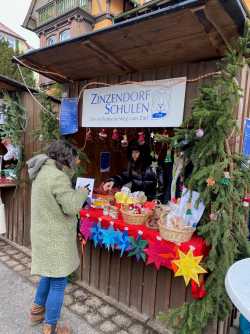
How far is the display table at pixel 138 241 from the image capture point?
2160 millimetres

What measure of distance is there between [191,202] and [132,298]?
1.38 metres

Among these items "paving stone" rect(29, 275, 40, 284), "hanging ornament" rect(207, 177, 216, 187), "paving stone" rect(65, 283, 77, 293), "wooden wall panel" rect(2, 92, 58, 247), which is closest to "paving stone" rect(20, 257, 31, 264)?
"wooden wall panel" rect(2, 92, 58, 247)

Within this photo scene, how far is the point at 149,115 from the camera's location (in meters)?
2.58

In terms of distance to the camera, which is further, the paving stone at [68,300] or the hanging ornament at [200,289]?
the paving stone at [68,300]

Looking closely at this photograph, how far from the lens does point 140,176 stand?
11.7 ft

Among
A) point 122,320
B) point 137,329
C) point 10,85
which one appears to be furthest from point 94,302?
point 10,85

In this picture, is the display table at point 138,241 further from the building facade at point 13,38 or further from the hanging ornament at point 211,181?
the building facade at point 13,38

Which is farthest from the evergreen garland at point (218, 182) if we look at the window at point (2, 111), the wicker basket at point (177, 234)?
the window at point (2, 111)

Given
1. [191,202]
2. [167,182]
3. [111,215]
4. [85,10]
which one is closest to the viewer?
[191,202]

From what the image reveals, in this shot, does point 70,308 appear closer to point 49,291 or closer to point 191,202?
point 49,291

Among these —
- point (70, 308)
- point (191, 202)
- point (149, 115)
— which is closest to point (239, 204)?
point (191, 202)

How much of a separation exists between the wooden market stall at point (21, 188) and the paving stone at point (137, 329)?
2.38 m

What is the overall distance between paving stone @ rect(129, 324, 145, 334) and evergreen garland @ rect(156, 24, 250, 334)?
0.52 metres

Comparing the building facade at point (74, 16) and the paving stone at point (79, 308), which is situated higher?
the building facade at point (74, 16)
